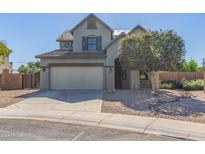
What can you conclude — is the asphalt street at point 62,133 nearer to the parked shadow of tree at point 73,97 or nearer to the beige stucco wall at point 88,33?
the parked shadow of tree at point 73,97

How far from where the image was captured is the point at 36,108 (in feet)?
50.9

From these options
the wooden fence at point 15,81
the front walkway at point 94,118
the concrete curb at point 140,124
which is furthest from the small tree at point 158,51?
the wooden fence at point 15,81

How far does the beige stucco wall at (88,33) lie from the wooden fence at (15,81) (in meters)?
6.86

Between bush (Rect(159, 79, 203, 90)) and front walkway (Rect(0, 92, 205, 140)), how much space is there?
12642mm

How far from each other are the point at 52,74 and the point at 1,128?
1594 cm

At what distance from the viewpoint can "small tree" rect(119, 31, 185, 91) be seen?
2031 cm

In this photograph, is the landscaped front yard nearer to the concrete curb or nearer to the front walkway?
the front walkway

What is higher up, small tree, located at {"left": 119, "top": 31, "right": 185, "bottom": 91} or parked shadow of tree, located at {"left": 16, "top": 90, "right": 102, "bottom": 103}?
small tree, located at {"left": 119, "top": 31, "right": 185, "bottom": 91}

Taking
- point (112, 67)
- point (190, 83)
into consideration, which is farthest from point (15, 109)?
point (190, 83)

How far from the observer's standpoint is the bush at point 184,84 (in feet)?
88.2

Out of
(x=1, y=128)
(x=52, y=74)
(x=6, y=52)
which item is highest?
(x=6, y=52)

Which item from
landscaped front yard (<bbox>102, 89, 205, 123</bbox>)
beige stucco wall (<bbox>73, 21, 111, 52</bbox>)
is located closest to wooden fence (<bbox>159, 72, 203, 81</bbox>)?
beige stucco wall (<bbox>73, 21, 111, 52</bbox>)
